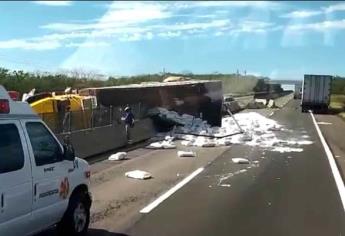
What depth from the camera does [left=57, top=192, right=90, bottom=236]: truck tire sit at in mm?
8047

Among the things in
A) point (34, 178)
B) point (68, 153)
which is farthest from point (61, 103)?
point (34, 178)

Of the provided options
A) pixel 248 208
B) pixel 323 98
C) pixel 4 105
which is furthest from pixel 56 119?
pixel 323 98

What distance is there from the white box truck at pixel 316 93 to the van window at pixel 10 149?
5627 centimetres

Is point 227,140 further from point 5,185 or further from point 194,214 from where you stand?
point 5,185

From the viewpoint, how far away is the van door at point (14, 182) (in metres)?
6.44

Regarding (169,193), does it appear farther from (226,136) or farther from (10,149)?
(226,136)

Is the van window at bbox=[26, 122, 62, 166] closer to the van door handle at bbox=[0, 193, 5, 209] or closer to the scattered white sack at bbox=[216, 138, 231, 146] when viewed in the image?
the van door handle at bbox=[0, 193, 5, 209]

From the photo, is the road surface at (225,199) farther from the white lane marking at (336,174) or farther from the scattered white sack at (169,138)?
the scattered white sack at (169,138)

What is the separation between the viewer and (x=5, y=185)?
6.39 metres

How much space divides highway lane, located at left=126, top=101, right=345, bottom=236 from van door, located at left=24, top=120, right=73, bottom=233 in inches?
56.3

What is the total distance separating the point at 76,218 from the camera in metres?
8.26

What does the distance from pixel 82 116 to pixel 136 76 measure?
195 ft

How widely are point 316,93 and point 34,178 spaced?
186 feet

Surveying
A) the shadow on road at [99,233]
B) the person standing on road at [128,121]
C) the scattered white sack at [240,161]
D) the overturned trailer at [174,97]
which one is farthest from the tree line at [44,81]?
the shadow on road at [99,233]
